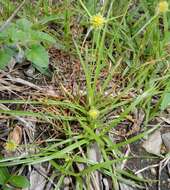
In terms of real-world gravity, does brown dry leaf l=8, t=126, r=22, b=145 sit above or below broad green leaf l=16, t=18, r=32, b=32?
below

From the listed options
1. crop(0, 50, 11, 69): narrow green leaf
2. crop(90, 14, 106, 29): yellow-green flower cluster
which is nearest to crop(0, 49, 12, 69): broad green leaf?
crop(0, 50, 11, 69): narrow green leaf

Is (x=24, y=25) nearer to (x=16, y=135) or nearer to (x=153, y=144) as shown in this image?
(x=16, y=135)

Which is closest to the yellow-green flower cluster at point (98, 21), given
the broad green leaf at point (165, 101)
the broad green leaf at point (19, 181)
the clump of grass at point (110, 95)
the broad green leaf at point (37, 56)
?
the clump of grass at point (110, 95)

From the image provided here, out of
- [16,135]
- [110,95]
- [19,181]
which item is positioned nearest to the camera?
[19,181]

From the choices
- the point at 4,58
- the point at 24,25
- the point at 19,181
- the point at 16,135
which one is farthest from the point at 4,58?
the point at 19,181

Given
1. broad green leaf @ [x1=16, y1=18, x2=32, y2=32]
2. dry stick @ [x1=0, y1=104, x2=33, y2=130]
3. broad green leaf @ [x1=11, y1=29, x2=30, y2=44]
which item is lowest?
dry stick @ [x1=0, y1=104, x2=33, y2=130]

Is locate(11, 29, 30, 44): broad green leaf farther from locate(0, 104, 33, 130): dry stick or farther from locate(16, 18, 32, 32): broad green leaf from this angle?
locate(0, 104, 33, 130): dry stick
